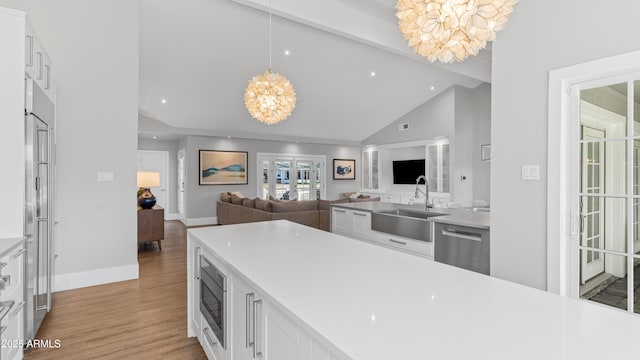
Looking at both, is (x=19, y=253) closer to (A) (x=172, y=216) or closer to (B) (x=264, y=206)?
(B) (x=264, y=206)

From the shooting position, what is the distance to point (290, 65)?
602 centimetres

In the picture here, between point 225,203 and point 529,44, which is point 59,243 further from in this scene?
point 529,44

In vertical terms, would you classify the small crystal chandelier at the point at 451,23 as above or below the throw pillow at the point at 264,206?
above

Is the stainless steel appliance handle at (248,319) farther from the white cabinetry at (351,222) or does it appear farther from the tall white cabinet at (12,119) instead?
the white cabinetry at (351,222)

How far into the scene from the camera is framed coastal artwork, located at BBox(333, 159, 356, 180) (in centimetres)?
1014

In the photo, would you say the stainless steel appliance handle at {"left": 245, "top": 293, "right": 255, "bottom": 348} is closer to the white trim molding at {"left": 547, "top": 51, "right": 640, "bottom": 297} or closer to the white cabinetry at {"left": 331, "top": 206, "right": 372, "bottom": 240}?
the white trim molding at {"left": 547, "top": 51, "right": 640, "bottom": 297}

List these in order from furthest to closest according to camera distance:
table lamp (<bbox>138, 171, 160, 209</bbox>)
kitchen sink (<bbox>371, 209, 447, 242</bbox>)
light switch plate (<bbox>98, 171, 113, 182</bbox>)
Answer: table lamp (<bbox>138, 171, 160, 209</bbox>)
light switch plate (<bbox>98, 171, 113, 182</bbox>)
kitchen sink (<bbox>371, 209, 447, 242</bbox>)

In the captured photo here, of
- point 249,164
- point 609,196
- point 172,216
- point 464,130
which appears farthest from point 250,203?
point 464,130

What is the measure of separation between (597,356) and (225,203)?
284 inches

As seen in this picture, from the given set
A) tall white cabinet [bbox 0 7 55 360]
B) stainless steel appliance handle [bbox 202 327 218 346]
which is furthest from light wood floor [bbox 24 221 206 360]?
tall white cabinet [bbox 0 7 55 360]

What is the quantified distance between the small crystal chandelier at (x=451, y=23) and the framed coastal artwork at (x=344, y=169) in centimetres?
863

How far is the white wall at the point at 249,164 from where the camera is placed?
312 inches

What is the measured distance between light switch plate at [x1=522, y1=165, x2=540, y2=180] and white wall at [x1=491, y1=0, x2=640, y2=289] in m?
0.03

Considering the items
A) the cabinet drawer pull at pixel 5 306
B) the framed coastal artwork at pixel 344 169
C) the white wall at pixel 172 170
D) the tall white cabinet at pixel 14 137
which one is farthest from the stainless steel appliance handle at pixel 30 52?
the framed coastal artwork at pixel 344 169
